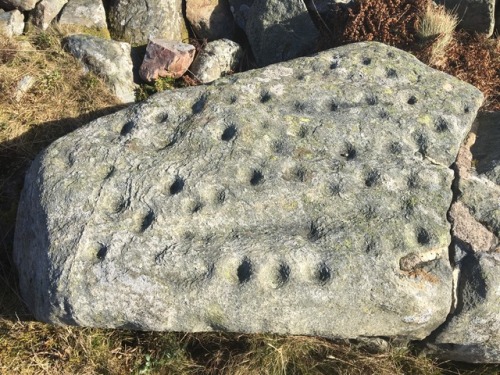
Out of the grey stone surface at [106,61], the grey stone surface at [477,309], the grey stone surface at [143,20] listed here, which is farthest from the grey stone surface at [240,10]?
the grey stone surface at [477,309]

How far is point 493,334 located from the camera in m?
4.71

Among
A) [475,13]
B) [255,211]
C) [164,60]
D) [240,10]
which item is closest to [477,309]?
[255,211]

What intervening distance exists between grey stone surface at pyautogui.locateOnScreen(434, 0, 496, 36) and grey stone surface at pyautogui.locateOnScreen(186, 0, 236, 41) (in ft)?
10.2

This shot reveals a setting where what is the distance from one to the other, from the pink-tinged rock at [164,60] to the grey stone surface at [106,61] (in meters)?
0.26

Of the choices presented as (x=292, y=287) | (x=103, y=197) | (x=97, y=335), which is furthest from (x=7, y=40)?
(x=292, y=287)

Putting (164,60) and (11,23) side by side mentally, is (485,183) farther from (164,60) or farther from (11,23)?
(11,23)

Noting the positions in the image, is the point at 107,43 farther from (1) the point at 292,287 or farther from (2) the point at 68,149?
(1) the point at 292,287

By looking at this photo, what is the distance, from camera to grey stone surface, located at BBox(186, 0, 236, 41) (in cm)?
830

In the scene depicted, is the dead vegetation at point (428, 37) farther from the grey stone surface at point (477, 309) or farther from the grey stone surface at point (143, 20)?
the grey stone surface at point (477, 309)

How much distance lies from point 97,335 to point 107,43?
4.16 metres

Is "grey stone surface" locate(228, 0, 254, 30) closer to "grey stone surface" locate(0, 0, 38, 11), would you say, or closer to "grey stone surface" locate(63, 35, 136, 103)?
"grey stone surface" locate(63, 35, 136, 103)

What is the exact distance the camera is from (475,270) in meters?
4.65

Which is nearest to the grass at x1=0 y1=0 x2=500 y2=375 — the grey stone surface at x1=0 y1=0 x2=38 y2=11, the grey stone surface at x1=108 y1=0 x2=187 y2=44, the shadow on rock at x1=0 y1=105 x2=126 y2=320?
the shadow on rock at x1=0 y1=105 x2=126 y2=320

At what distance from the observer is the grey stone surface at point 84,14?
25.8 ft
